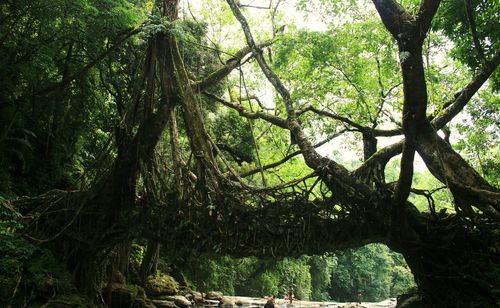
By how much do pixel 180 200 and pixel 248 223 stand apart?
1.06m

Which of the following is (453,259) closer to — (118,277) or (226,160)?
(226,160)

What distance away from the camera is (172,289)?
12.9 m

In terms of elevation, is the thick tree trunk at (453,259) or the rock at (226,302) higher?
the thick tree trunk at (453,259)

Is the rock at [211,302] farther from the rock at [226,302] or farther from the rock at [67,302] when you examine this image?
the rock at [67,302]

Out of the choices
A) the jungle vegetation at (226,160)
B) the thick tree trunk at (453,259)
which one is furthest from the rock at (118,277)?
the thick tree trunk at (453,259)

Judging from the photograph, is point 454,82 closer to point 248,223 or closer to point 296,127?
point 296,127

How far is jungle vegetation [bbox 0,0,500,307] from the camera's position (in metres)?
5.32

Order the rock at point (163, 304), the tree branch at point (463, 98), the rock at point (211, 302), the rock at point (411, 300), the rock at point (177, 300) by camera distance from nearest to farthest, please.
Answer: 1. the tree branch at point (463, 98)
2. the rock at point (411, 300)
3. the rock at point (163, 304)
4. the rock at point (177, 300)
5. the rock at point (211, 302)

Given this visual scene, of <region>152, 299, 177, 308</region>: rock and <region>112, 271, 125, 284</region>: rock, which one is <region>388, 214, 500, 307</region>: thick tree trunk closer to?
<region>112, 271, 125, 284</region>: rock

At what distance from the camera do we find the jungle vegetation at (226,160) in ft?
17.4

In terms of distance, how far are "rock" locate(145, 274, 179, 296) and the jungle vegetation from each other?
9.75 feet

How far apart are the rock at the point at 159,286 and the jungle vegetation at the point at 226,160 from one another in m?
2.97

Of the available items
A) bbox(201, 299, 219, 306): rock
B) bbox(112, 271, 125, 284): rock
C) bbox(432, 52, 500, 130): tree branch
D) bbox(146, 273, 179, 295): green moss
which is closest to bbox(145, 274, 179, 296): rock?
bbox(146, 273, 179, 295): green moss

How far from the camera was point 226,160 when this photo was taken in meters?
6.87
